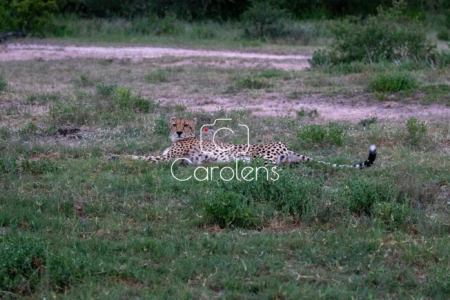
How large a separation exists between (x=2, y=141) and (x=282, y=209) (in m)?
4.06

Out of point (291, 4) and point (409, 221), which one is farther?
point (291, 4)

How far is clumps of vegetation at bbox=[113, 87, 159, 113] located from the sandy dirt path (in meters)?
5.49

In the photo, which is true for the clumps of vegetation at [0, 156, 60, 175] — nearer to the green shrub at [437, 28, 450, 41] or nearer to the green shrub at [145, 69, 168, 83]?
the green shrub at [145, 69, 168, 83]

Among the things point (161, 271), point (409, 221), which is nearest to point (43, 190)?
point (161, 271)

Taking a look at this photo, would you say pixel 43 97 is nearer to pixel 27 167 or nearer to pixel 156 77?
pixel 156 77

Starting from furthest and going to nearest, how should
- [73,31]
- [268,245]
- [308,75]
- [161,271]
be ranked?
[73,31], [308,75], [268,245], [161,271]

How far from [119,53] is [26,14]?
5.88 m

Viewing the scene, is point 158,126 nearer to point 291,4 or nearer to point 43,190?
point 43,190

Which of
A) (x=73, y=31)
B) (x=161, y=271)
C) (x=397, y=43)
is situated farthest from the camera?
(x=73, y=31)

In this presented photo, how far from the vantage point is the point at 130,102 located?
29.5 ft

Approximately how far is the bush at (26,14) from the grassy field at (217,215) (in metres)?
11.6

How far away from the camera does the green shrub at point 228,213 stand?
15.0 feet

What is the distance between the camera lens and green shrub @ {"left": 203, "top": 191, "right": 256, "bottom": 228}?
4.57 metres

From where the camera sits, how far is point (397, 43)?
41.8 feet
